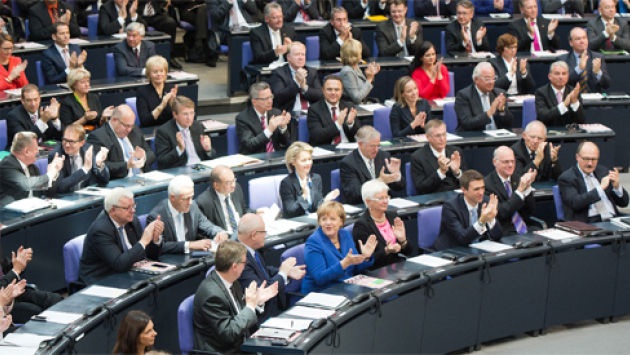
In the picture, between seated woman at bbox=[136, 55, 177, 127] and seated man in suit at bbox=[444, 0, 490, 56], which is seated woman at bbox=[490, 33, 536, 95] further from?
seated woman at bbox=[136, 55, 177, 127]

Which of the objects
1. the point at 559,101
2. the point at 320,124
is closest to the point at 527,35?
the point at 559,101

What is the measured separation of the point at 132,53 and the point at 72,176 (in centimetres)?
316

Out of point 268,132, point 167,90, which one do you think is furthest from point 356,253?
point 167,90

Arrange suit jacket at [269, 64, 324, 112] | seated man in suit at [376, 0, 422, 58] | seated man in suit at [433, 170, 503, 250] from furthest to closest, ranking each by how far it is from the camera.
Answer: seated man in suit at [376, 0, 422, 58] → suit jacket at [269, 64, 324, 112] → seated man in suit at [433, 170, 503, 250]

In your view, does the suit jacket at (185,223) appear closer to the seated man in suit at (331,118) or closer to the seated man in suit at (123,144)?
the seated man in suit at (123,144)

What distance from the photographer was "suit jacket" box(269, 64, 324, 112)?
27.6 ft

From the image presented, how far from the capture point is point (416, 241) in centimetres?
662

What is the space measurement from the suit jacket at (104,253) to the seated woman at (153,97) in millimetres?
2911

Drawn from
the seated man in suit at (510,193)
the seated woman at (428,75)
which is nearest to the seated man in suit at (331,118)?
the seated woman at (428,75)

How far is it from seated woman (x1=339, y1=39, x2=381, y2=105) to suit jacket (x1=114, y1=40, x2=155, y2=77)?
2253mm

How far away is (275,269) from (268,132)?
95.5 inches

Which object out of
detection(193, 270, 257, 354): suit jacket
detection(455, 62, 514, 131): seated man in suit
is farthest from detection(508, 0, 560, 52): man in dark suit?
detection(193, 270, 257, 354): suit jacket

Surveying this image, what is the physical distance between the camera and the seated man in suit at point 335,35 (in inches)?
380

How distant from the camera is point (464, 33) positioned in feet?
33.3
